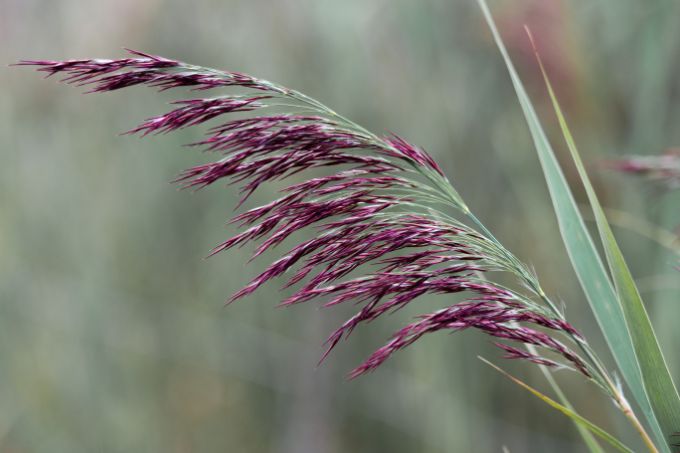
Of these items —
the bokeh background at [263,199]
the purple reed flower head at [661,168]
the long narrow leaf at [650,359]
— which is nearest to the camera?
the long narrow leaf at [650,359]

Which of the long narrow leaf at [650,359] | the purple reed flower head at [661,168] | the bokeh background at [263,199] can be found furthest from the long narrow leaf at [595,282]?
the bokeh background at [263,199]

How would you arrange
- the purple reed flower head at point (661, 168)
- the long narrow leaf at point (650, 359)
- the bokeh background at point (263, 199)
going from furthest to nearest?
the bokeh background at point (263, 199), the purple reed flower head at point (661, 168), the long narrow leaf at point (650, 359)

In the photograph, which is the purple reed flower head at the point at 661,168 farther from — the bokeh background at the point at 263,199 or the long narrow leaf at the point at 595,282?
the bokeh background at the point at 263,199

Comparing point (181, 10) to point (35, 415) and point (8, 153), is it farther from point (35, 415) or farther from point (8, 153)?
point (35, 415)

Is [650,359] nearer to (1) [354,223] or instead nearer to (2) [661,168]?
(1) [354,223]

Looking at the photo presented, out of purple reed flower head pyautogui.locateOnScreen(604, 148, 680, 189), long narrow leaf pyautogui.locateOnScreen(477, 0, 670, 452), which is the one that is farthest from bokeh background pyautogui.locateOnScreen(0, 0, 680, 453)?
long narrow leaf pyautogui.locateOnScreen(477, 0, 670, 452)

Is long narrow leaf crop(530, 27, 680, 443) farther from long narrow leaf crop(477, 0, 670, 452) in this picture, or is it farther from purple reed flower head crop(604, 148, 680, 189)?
purple reed flower head crop(604, 148, 680, 189)

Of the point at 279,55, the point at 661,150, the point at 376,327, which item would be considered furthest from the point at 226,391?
the point at 661,150
